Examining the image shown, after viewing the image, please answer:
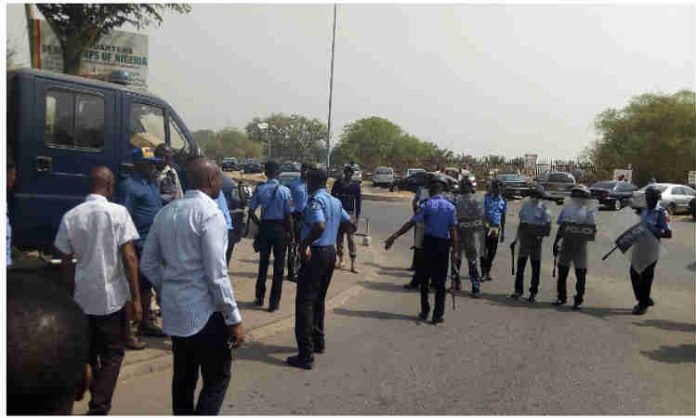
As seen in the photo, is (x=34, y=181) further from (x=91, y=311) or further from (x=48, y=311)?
(x=48, y=311)

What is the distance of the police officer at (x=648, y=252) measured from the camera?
8.46m

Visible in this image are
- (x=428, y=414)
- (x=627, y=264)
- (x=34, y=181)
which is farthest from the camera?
(x=627, y=264)

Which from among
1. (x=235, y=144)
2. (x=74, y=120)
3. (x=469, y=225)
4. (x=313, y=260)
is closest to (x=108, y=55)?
(x=74, y=120)

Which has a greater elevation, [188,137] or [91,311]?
[188,137]

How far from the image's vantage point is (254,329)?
6.69 metres

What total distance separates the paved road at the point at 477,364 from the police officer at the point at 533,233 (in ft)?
1.14

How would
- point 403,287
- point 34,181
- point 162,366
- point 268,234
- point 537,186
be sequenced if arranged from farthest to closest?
point 403,287, point 537,186, point 268,234, point 34,181, point 162,366

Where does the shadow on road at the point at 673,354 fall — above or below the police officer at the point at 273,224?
below

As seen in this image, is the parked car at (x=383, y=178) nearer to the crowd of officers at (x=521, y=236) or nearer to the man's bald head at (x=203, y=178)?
the crowd of officers at (x=521, y=236)

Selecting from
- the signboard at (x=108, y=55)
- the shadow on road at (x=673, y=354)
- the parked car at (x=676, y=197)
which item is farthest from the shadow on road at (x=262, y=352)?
the parked car at (x=676, y=197)

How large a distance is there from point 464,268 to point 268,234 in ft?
18.3

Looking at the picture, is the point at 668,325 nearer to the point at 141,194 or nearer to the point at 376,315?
the point at 376,315

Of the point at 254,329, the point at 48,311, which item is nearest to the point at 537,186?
the point at 254,329

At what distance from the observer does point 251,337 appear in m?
6.54
